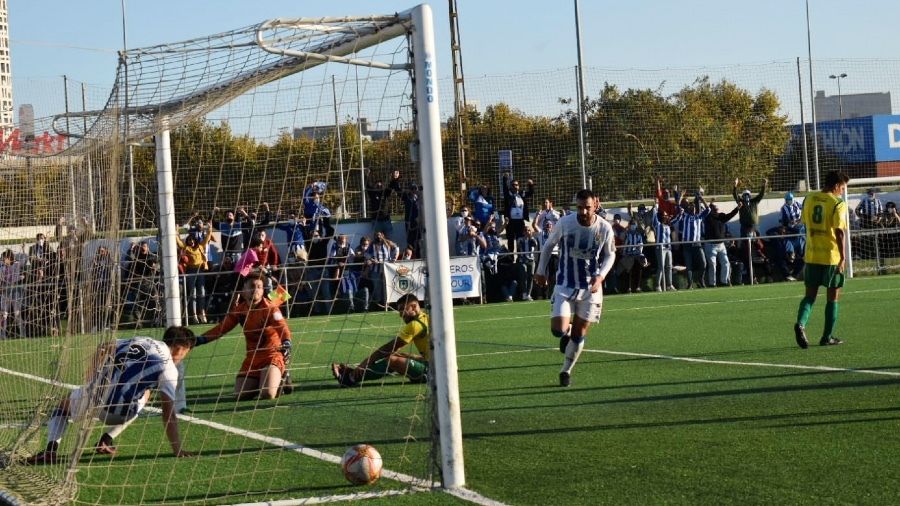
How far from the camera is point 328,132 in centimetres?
768

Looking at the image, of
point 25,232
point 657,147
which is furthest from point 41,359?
point 657,147

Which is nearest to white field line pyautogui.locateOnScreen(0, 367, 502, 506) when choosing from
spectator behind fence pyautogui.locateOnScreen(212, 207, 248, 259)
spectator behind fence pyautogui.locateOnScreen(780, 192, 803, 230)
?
spectator behind fence pyautogui.locateOnScreen(212, 207, 248, 259)

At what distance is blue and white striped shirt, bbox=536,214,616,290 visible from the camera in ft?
37.0

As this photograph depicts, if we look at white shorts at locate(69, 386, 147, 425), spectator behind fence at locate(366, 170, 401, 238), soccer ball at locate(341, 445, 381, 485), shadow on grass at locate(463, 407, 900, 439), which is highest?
spectator behind fence at locate(366, 170, 401, 238)

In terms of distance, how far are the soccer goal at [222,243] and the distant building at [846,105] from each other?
24.6m

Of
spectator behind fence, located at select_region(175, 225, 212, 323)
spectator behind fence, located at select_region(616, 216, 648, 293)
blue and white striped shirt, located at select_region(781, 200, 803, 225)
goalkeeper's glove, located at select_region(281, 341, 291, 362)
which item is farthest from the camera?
blue and white striped shirt, located at select_region(781, 200, 803, 225)

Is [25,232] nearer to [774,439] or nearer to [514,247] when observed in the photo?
[774,439]

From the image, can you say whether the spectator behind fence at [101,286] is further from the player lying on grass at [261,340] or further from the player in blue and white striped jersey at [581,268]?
the player in blue and white striped jersey at [581,268]

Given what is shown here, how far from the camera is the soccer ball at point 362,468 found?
673 centimetres

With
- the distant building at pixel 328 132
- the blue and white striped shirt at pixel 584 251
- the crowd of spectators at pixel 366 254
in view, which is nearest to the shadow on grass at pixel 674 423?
the crowd of spectators at pixel 366 254

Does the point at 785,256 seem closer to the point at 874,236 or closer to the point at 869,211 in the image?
the point at 874,236

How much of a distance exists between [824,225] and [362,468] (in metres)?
7.82

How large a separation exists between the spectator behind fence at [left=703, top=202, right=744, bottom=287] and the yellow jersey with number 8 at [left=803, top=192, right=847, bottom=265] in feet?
41.7

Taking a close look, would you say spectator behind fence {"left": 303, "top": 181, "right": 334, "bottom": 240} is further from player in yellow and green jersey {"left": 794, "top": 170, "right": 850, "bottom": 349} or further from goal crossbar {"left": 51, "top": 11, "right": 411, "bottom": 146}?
player in yellow and green jersey {"left": 794, "top": 170, "right": 850, "bottom": 349}
